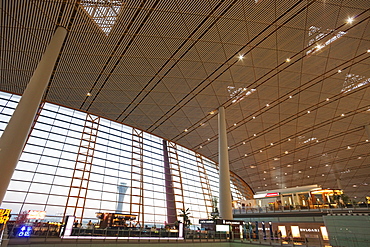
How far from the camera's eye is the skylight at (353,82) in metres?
19.4

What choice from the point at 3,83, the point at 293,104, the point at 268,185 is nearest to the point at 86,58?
the point at 3,83

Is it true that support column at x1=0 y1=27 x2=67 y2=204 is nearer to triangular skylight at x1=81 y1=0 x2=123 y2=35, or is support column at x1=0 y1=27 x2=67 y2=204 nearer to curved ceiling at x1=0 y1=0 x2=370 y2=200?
triangular skylight at x1=81 y1=0 x2=123 y2=35

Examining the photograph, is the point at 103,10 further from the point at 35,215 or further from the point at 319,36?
the point at 35,215

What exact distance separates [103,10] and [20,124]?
8.53m

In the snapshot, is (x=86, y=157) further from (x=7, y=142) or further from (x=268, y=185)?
(x=268, y=185)

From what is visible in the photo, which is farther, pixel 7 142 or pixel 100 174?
pixel 100 174

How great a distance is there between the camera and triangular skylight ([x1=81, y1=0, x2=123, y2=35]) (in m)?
13.5

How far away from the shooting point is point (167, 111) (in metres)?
25.2

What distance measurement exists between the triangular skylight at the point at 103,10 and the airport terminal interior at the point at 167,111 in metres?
0.08

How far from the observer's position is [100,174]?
2241 centimetres

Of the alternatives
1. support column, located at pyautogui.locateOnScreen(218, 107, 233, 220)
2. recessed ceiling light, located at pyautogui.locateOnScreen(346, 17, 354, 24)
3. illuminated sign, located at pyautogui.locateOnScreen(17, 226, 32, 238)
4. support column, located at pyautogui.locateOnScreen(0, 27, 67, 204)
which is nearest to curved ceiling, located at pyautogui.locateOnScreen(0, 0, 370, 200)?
recessed ceiling light, located at pyautogui.locateOnScreen(346, 17, 354, 24)

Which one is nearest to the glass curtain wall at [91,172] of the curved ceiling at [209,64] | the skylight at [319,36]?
the curved ceiling at [209,64]

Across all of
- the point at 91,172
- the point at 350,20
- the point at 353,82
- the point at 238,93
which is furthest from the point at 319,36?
the point at 91,172

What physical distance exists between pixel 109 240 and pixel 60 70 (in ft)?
47.7
